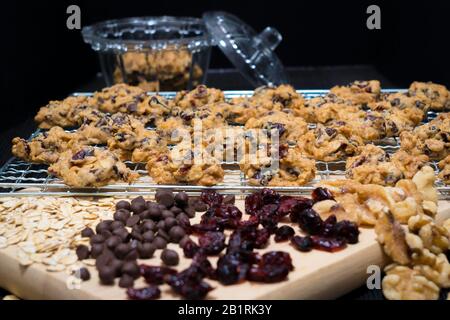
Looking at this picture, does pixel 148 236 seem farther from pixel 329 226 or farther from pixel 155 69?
pixel 155 69

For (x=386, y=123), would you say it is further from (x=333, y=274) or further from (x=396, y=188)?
(x=333, y=274)

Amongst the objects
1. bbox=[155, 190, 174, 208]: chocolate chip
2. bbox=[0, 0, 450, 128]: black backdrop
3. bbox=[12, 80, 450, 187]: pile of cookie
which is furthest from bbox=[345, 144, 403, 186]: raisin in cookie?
bbox=[0, 0, 450, 128]: black backdrop

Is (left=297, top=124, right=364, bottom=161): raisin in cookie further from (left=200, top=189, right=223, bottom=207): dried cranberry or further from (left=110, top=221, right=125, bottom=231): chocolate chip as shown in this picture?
(left=110, top=221, right=125, bottom=231): chocolate chip

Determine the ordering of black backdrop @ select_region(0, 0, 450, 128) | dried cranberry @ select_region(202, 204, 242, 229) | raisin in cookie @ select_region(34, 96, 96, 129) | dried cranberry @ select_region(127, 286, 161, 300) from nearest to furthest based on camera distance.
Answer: dried cranberry @ select_region(127, 286, 161, 300) < dried cranberry @ select_region(202, 204, 242, 229) < raisin in cookie @ select_region(34, 96, 96, 129) < black backdrop @ select_region(0, 0, 450, 128)

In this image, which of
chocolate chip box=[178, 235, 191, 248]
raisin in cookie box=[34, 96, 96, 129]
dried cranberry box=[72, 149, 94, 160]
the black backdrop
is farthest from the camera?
the black backdrop

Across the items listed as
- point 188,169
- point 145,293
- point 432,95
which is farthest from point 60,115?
point 432,95

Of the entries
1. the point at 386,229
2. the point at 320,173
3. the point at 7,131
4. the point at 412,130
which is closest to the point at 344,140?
the point at 320,173
